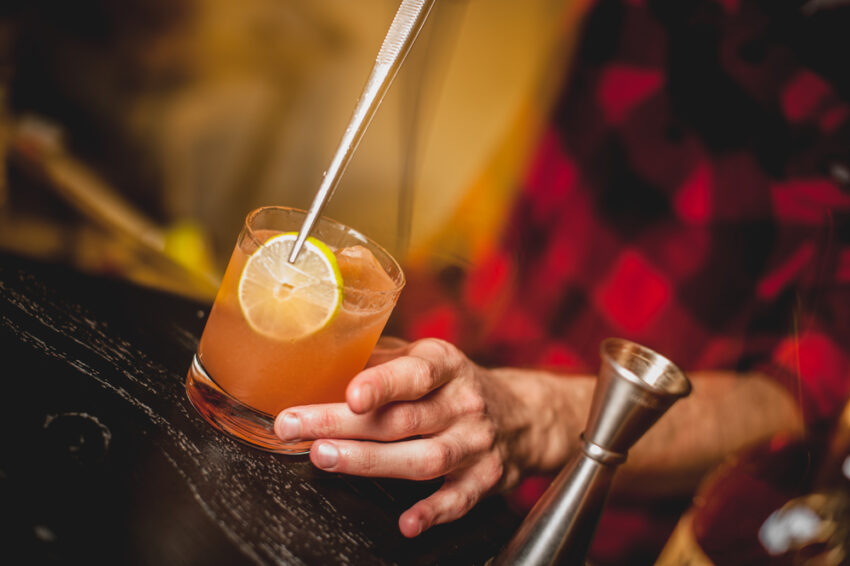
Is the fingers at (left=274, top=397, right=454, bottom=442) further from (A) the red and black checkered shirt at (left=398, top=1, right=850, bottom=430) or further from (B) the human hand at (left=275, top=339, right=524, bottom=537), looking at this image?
(A) the red and black checkered shirt at (left=398, top=1, right=850, bottom=430)

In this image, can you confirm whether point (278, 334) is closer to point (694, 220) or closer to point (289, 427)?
point (289, 427)

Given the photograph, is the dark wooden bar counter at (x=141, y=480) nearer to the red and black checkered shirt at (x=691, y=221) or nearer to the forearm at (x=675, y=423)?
the forearm at (x=675, y=423)

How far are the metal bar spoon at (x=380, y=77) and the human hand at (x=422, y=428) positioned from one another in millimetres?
231

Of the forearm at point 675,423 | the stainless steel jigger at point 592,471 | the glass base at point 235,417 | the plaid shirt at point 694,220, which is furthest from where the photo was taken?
the plaid shirt at point 694,220

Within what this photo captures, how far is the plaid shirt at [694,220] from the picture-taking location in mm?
1548

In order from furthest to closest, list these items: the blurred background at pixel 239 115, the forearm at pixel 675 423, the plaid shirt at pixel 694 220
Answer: the blurred background at pixel 239 115 → the plaid shirt at pixel 694 220 → the forearm at pixel 675 423

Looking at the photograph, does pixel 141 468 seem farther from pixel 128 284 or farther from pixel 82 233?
pixel 82 233

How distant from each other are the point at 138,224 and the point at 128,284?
217 cm

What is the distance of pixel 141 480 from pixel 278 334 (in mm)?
225

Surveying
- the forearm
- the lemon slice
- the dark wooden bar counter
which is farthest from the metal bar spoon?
the forearm

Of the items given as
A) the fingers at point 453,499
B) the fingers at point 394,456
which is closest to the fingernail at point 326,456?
the fingers at point 394,456

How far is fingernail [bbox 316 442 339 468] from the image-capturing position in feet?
2.52

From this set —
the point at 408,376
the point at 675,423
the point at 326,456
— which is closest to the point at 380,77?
the point at 408,376

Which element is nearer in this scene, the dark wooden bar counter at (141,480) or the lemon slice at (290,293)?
the dark wooden bar counter at (141,480)
